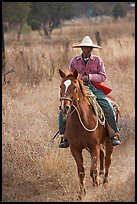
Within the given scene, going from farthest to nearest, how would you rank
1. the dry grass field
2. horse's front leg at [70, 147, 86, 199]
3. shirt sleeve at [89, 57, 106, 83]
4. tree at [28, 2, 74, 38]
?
tree at [28, 2, 74, 38], the dry grass field, shirt sleeve at [89, 57, 106, 83], horse's front leg at [70, 147, 86, 199]

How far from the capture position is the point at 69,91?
Result: 5.69 meters

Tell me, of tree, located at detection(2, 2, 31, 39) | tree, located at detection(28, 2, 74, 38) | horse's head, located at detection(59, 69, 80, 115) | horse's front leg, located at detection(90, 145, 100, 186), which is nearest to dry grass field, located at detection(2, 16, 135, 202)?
horse's front leg, located at detection(90, 145, 100, 186)

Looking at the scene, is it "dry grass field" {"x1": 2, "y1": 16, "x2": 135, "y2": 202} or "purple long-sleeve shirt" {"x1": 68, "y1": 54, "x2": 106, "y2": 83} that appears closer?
"purple long-sleeve shirt" {"x1": 68, "y1": 54, "x2": 106, "y2": 83}

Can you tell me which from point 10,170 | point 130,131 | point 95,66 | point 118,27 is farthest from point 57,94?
point 118,27

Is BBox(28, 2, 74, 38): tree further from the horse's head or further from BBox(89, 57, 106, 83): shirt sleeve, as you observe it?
the horse's head

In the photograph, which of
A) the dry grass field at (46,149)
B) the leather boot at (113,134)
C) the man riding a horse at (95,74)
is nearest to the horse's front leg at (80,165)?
the dry grass field at (46,149)

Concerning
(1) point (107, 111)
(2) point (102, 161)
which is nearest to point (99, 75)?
(1) point (107, 111)

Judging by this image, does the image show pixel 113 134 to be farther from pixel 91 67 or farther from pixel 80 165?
pixel 91 67

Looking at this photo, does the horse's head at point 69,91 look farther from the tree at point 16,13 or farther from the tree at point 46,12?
the tree at point 46,12

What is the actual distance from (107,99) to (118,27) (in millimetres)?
23810

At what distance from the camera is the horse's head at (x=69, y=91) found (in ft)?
18.3

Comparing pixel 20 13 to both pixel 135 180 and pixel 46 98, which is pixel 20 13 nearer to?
pixel 46 98

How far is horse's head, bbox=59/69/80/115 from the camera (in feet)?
18.3

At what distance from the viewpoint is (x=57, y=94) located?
10711 millimetres
